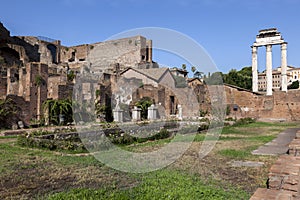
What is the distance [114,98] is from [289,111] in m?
19.4

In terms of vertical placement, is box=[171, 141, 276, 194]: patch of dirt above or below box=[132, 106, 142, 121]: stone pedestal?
below

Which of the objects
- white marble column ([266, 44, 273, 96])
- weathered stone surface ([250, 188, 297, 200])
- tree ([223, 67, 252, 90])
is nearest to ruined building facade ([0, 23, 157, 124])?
tree ([223, 67, 252, 90])

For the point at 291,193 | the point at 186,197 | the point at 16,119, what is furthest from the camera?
the point at 16,119

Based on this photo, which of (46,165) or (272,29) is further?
(272,29)

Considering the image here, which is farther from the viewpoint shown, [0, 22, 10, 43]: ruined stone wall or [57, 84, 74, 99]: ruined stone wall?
[0, 22, 10, 43]: ruined stone wall

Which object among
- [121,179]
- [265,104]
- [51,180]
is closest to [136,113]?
[265,104]

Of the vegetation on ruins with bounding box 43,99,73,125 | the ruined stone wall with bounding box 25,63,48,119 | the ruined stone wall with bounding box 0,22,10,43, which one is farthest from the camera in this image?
the ruined stone wall with bounding box 0,22,10,43

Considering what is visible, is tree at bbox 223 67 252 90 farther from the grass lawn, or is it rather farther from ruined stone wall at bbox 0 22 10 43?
the grass lawn

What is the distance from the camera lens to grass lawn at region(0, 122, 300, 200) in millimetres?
4662

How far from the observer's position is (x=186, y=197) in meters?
4.49

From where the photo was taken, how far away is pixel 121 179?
223 inches

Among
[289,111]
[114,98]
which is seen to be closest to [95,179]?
[114,98]

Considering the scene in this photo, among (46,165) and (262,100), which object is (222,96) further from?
(46,165)

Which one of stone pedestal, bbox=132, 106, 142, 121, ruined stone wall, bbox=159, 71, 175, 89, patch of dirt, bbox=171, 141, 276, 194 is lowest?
patch of dirt, bbox=171, 141, 276, 194
